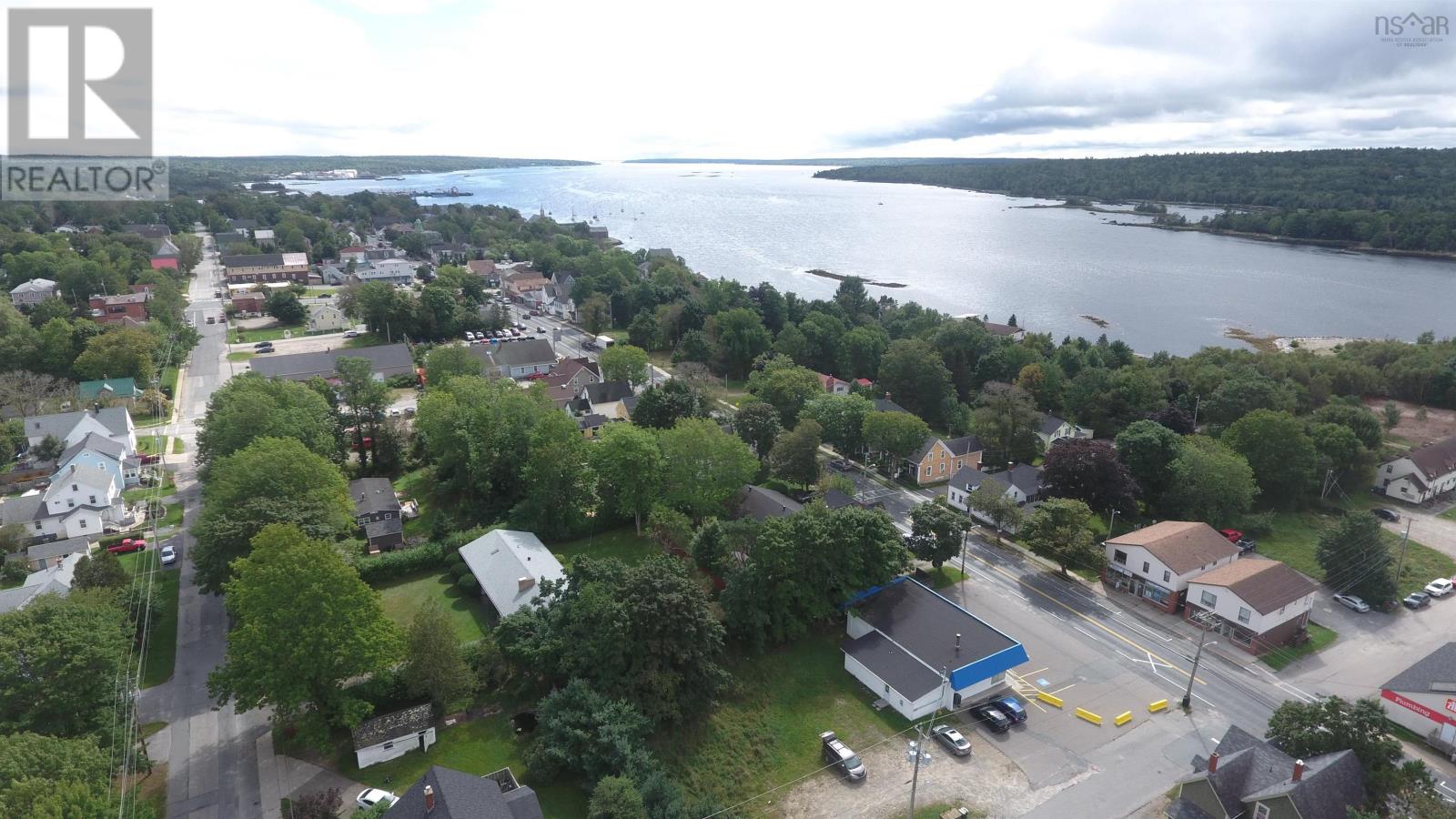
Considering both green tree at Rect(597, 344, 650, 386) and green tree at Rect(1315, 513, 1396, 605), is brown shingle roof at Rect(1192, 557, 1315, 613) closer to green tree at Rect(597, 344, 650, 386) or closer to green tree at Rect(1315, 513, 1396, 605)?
green tree at Rect(1315, 513, 1396, 605)

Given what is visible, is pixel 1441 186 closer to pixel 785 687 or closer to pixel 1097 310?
pixel 1097 310

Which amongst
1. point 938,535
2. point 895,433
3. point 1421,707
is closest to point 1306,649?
point 1421,707

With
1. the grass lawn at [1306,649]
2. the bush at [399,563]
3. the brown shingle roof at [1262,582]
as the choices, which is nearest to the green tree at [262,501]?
the bush at [399,563]

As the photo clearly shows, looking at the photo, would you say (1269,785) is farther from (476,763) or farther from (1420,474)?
(1420,474)

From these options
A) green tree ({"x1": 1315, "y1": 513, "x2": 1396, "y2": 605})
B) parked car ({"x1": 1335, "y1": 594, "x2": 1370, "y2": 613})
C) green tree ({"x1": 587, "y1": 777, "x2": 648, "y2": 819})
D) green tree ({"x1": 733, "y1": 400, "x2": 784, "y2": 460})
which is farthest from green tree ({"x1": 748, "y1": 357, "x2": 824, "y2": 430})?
green tree ({"x1": 587, "y1": 777, "x2": 648, "y2": 819})

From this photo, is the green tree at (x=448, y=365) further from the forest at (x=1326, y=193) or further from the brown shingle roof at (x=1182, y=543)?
the forest at (x=1326, y=193)

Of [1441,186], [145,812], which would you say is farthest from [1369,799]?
[1441,186]
